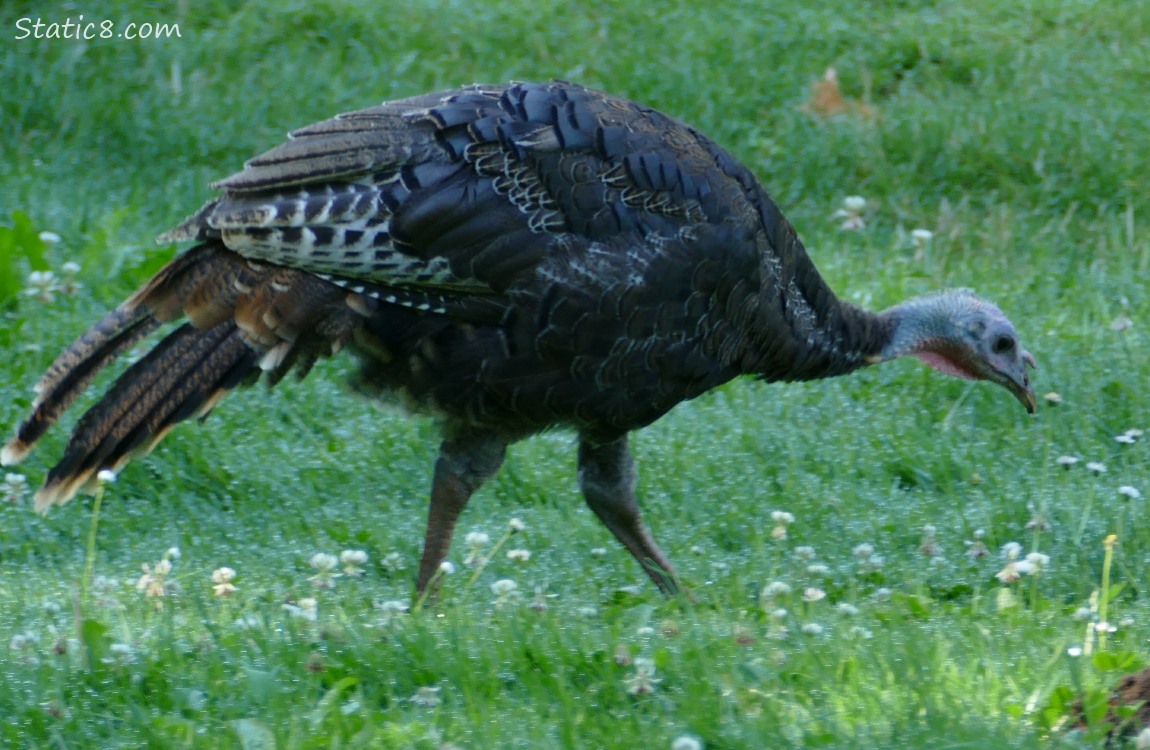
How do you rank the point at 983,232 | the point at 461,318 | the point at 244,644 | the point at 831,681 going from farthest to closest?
the point at 983,232, the point at 461,318, the point at 244,644, the point at 831,681

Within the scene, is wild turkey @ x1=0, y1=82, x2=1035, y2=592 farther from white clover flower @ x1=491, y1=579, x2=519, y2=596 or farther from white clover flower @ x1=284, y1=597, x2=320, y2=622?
white clover flower @ x1=284, y1=597, x2=320, y2=622

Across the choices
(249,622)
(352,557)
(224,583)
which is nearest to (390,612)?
(249,622)

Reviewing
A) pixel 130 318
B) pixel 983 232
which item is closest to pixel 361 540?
pixel 130 318

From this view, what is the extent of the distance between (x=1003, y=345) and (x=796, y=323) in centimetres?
105

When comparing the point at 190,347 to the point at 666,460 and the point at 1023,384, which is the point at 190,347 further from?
the point at 1023,384

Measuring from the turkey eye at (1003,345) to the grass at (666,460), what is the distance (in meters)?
0.52

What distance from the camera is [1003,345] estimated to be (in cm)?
582

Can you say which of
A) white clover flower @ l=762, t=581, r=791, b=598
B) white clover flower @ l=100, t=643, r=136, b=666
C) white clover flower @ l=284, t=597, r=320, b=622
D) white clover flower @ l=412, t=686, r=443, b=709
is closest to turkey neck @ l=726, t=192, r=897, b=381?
white clover flower @ l=762, t=581, r=791, b=598

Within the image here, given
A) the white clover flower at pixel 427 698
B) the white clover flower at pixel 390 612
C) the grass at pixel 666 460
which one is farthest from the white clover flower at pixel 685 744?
the white clover flower at pixel 390 612

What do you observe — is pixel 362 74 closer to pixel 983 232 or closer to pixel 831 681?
pixel 983 232

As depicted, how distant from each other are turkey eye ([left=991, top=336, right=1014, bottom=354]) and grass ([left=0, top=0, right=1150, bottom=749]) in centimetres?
52

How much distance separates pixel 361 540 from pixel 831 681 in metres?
2.29

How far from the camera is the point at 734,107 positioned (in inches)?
357

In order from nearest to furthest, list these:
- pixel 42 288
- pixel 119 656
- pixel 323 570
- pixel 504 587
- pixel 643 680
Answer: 1. pixel 643 680
2. pixel 119 656
3. pixel 504 587
4. pixel 323 570
5. pixel 42 288
